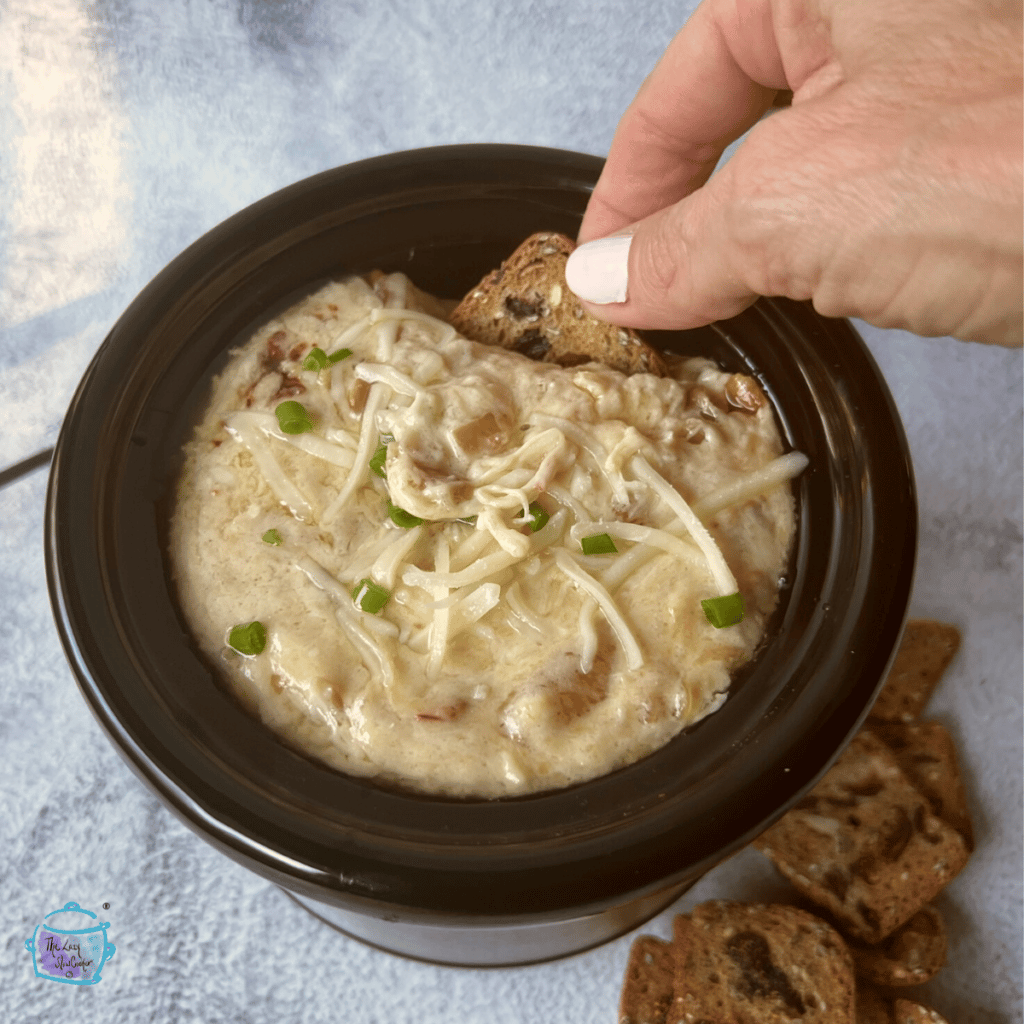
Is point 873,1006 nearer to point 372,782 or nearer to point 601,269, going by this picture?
point 372,782

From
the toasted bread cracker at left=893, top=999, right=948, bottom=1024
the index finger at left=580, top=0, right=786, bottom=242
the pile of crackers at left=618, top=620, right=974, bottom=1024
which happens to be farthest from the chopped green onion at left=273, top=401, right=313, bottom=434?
the toasted bread cracker at left=893, top=999, right=948, bottom=1024

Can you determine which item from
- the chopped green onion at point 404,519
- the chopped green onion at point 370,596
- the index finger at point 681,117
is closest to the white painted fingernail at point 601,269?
the index finger at point 681,117

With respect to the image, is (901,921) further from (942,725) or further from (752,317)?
(752,317)

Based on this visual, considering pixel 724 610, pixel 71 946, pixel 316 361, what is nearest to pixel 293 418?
pixel 316 361

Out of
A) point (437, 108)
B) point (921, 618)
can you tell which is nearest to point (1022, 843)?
point (921, 618)

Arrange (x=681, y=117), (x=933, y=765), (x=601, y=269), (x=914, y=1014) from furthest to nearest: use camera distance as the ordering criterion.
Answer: (x=933, y=765) < (x=914, y=1014) < (x=681, y=117) < (x=601, y=269)

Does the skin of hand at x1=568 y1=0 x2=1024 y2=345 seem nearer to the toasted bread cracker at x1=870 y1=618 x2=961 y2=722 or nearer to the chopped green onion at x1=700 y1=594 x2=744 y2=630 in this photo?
the chopped green onion at x1=700 y1=594 x2=744 y2=630

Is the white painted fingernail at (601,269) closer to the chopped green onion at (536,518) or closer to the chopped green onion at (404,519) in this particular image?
the chopped green onion at (536,518)

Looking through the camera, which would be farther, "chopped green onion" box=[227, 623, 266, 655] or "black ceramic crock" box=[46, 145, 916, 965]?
"chopped green onion" box=[227, 623, 266, 655]
